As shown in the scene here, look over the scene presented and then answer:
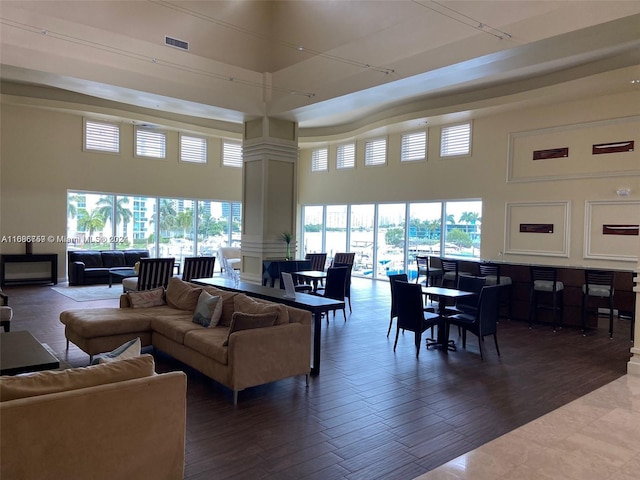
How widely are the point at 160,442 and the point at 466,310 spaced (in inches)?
186

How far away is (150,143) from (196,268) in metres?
6.09

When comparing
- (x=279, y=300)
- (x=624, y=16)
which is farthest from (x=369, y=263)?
(x=624, y=16)

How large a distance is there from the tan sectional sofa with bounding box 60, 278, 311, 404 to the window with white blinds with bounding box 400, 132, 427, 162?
799 centimetres

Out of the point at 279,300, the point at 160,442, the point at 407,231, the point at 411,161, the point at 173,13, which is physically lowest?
the point at 160,442

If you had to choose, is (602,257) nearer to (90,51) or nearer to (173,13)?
(173,13)

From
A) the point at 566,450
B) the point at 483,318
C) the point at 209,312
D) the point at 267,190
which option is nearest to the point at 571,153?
the point at 483,318

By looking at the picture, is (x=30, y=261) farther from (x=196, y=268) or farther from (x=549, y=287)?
(x=549, y=287)

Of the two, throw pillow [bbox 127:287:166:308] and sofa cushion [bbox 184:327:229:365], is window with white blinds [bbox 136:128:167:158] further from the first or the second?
sofa cushion [bbox 184:327:229:365]

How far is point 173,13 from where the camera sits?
6.96 m

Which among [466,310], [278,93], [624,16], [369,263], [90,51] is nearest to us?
[624,16]

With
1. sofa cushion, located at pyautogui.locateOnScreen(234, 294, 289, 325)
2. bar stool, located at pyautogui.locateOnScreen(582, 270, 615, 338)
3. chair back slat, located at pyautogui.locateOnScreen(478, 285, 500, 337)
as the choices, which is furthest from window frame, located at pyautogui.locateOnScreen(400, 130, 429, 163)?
sofa cushion, located at pyautogui.locateOnScreen(234, 294, 289, 325)

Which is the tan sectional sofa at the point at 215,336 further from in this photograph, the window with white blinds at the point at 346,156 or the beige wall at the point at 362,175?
the window with white blinds at the point at 346,156

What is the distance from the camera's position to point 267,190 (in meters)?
8.95

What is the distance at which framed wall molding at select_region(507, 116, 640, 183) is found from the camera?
27.3 feet
